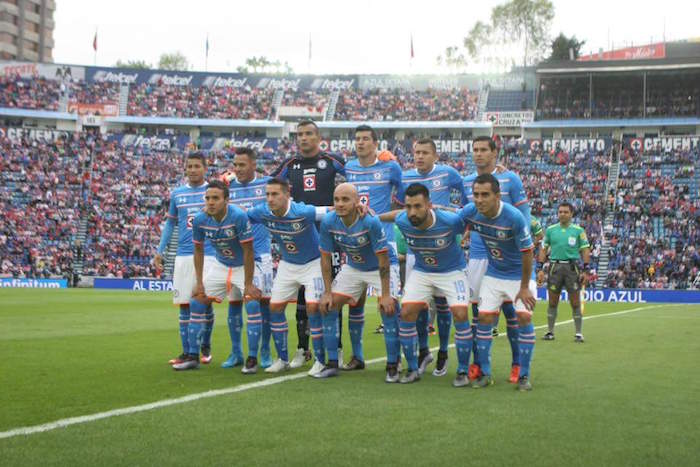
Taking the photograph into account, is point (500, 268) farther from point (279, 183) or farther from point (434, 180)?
point (279, 183)

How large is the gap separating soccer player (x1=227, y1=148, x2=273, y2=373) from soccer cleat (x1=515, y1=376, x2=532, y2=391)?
3000 mm

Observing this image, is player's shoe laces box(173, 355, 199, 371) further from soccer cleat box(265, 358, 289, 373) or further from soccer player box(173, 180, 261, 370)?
soccer cleat box(265, 358, 289, 373)

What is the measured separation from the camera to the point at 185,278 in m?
10.2

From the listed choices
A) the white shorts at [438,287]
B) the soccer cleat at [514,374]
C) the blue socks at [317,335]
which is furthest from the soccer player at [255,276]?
the soccer cleat at [514,374]

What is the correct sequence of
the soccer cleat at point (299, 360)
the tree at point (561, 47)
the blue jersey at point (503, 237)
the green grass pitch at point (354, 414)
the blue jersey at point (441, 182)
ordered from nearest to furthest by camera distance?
the green grass pitch at point (354, 414) → the blue jersey at point (503, 237) → the soccer cleat at point (299, 360) → the blue jersey at point (441, 182) → the tree at point (561, 47)

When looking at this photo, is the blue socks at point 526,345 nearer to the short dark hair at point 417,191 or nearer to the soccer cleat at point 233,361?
the short dark hair at point 417,191

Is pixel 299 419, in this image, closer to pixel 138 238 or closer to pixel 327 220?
pixel 327 220

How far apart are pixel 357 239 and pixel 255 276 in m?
1.61

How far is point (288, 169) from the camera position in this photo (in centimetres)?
1023

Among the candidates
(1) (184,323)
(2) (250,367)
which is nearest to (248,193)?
(1) (184,323)

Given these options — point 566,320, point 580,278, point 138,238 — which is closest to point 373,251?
point 580,278

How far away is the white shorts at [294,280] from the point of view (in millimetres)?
9023

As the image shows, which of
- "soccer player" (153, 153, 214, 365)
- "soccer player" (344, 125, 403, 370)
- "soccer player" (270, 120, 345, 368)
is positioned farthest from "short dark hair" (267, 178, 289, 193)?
"soccer player" (153, 153, 214, 365)

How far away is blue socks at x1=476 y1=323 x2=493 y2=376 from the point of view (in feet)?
26.8
